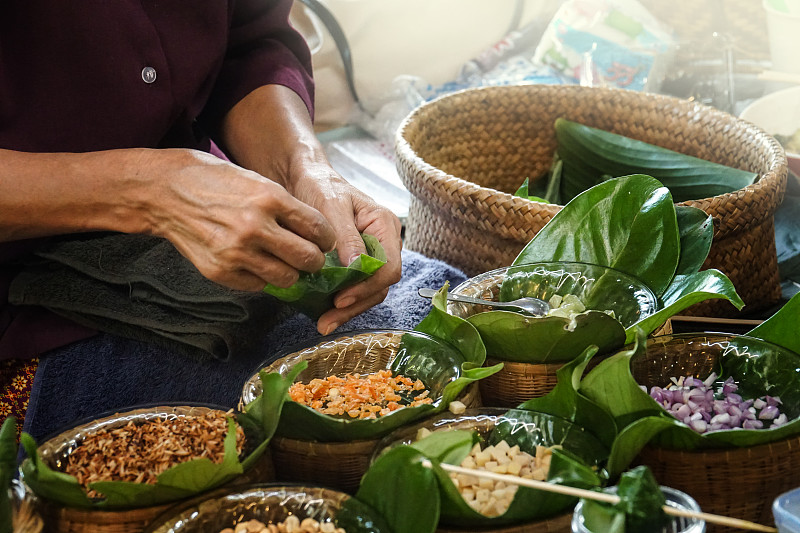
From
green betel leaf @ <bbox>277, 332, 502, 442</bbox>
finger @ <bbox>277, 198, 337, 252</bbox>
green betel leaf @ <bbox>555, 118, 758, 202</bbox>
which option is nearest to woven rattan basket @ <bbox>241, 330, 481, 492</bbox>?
green betel leaf @ <bbox>277, 332, 502, 442</bbox>

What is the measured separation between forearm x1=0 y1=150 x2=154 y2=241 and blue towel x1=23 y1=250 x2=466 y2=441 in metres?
0.19

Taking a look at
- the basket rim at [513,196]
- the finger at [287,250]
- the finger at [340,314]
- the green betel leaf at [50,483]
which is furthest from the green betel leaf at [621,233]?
the green betel leaf at [50,483]

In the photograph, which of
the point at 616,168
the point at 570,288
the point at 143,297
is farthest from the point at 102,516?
the point at 616,168

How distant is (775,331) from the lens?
0.87m

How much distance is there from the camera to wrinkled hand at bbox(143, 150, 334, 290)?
87 centimetres

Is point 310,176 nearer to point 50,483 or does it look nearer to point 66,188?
point 66,188

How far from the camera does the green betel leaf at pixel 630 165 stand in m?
1.45

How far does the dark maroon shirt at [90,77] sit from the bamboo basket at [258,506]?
0.53 meters

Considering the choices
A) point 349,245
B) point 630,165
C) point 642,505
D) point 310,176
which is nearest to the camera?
point 642,505

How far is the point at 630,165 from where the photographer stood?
5.08 ft

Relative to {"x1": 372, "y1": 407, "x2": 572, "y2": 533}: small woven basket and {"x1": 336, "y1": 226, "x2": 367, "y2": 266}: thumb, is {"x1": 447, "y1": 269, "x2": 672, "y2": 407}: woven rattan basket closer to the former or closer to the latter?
{"x1": 372, "y1": 407, "x2": 572, "y2": 533}: small woven basket

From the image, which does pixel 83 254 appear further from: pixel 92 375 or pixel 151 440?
pixel 151 440

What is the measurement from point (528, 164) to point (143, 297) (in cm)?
98

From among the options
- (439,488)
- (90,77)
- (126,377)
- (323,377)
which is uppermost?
(90,77)
